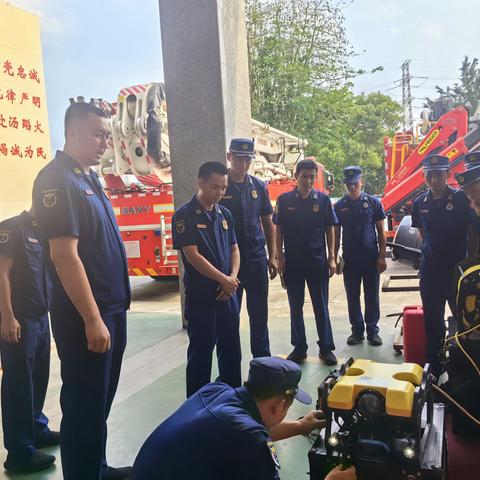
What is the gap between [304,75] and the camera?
1909 cm

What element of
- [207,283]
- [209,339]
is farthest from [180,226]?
[209,339]

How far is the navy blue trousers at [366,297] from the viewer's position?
4789mm

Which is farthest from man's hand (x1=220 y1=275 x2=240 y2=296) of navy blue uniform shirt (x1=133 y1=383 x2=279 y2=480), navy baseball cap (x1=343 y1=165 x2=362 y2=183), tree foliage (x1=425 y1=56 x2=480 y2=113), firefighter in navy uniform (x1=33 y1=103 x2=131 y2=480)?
tree foliage (x1=425 y1=56 x2=480 y2=113)

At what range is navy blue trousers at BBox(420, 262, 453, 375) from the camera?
365cm

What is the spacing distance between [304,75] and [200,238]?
17428mm

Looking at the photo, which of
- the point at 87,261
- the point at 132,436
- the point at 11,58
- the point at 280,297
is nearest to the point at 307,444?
the point at 132,436

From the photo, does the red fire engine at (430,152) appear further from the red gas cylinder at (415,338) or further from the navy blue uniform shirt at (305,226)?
the red gas cylinder at (415,338)

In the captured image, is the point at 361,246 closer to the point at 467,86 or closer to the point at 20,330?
the point at 20,330

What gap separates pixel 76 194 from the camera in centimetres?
212

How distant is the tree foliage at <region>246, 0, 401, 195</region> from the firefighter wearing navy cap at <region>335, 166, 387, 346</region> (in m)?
14.4

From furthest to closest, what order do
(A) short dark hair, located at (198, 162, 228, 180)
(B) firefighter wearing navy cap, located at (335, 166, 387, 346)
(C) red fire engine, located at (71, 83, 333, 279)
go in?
(C) red fire engine, located at (71, 83, 333, 279) → (B) firefighter wearing navy cap, located at (335, 166, 387, 346) → (A) short dark hair, located at (198, 162, 228, 180)

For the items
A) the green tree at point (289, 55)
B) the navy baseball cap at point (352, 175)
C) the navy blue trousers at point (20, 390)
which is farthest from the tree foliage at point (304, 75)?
the navy blue trousers at point (20, 390)

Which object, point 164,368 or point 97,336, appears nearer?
point 97,336

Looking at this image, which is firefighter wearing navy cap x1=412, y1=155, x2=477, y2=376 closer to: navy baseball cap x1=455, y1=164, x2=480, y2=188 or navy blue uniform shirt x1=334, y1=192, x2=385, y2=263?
navy baseball cap x1=455, y1=164, x2=480, y2=188
